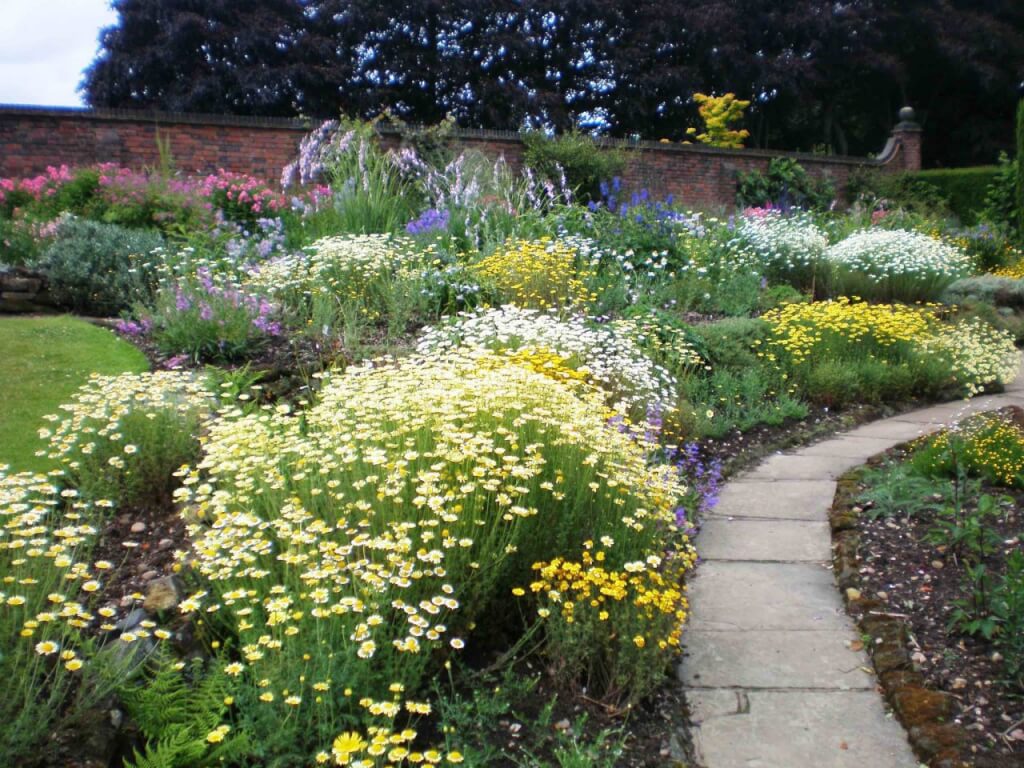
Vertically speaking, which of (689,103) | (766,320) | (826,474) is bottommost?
(826,474)

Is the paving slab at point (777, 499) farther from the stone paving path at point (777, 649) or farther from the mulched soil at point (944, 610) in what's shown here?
the mulched soil at point (944, 610)

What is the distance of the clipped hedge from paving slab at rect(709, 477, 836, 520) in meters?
14.7

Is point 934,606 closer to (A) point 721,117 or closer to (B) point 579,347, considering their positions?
(B) point 579,347

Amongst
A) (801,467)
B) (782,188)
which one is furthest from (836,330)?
(782,188)

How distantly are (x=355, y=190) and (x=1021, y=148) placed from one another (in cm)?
1188

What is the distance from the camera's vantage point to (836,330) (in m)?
6.84

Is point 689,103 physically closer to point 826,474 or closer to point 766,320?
point 766,320

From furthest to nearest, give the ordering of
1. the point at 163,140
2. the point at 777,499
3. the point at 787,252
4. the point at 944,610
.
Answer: the point at 163,140 → the point at 787,252 → the point at 777,499 → the point at 944,610

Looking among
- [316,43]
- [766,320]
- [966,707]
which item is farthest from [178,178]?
[316,43]

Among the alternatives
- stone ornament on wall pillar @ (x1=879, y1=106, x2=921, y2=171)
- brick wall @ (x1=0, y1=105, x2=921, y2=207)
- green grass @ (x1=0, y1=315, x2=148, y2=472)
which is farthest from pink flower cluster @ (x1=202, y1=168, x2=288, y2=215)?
stone ornament on wall pillar @ (x1=879, y1=106, x2=921, y2=171)

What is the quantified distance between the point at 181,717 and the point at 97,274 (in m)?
5.50

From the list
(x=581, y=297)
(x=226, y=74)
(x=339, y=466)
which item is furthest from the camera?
(x=226, y=74)

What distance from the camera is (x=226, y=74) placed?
20.3 m

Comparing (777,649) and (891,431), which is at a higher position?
(777,649)
